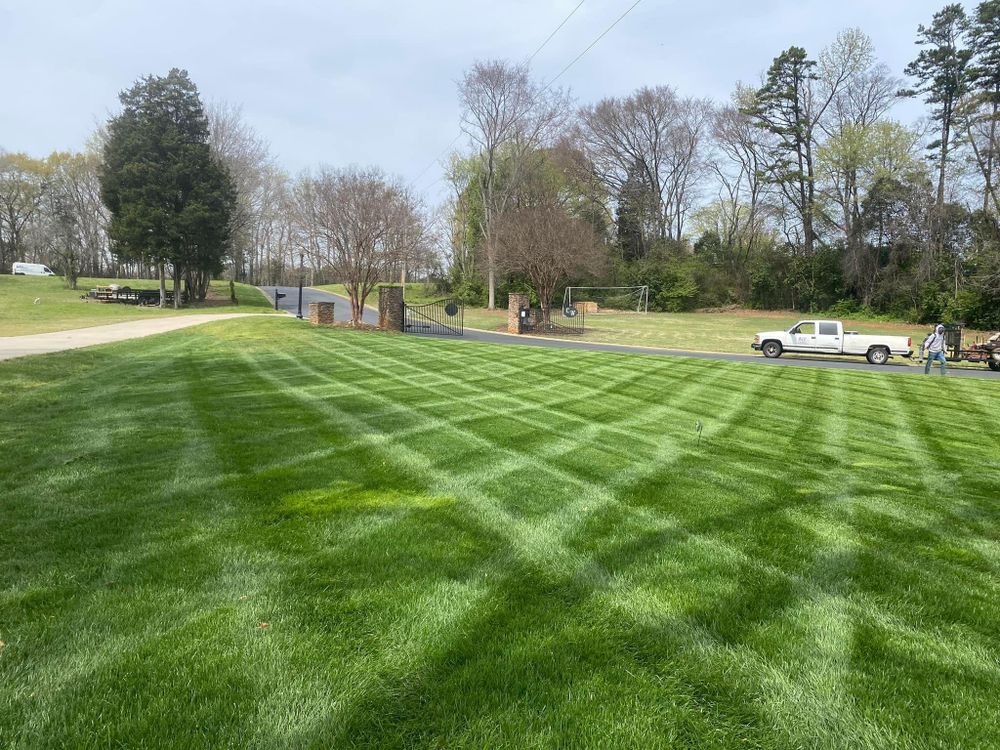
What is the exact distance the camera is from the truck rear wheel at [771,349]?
20.3 meters

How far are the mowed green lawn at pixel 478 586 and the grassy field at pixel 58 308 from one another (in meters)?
18.4

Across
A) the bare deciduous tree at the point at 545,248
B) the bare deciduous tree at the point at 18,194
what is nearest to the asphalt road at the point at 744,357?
the bare deciduous tree at the point at 545,248

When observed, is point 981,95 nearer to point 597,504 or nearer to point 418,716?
point 597,504

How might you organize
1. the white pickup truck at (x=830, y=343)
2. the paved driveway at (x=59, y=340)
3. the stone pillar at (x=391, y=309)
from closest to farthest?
the paved driveway at (x=59, y=340), the white pickup truck at (x=830, y=343), the stone pillar at (x=391, y=309)

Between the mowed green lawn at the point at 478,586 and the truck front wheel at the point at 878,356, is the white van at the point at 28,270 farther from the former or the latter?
the truck front wheel at the point at 878,356

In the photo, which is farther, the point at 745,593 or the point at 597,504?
the point at 597,504

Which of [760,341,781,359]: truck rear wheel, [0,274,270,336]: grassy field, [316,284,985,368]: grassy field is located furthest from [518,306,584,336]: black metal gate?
[0,274,270,336]: grassy field

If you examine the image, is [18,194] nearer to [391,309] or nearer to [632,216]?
[391,309]

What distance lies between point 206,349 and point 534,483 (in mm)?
11154

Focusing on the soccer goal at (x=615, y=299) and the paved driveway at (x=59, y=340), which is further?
the soccer goal at (x=615, y=299)

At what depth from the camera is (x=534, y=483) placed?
→ 443 centimetres

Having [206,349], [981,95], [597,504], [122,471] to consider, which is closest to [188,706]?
[597,504]

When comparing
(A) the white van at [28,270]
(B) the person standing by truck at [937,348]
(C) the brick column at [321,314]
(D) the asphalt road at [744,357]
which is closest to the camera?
(B) the person standing by truck at [937,348]

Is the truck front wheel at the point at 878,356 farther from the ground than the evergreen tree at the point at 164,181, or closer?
closer
